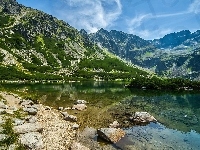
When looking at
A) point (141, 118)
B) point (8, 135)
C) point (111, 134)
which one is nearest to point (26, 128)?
point (8, 135)

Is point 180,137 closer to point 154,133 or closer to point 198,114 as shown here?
point 154,133

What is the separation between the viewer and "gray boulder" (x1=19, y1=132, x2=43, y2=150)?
25616mm

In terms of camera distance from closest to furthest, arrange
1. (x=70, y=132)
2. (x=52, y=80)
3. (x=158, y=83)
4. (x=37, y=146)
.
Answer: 1. (x=37, y=146)
2. (x=70, y=132)
3. (x=158, y=83)
4. (x=52, y=80)

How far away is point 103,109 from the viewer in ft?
192

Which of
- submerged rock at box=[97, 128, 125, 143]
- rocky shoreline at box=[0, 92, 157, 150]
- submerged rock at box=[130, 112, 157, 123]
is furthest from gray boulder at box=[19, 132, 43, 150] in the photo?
submerged rock at box=[130, 112, 157, 123]

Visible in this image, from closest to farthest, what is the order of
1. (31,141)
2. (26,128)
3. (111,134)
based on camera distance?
1. (31,141)
2. (26,128)
3. (111,134)

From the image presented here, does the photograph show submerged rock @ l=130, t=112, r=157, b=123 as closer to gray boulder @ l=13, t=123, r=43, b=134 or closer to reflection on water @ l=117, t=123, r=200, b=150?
reflection on water @ l=117, t=123, r=200, b=150

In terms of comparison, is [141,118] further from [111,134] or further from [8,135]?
[8,135]

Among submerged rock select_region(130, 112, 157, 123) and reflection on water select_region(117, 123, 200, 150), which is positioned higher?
submerged rock select_region(130, 112, 157, 123)

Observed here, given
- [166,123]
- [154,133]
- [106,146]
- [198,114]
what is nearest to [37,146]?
[106,146]

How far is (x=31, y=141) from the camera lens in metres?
26.4

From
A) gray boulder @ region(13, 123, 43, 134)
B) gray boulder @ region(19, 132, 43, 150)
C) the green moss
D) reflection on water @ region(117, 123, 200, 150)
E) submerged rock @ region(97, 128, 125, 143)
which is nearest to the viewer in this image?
the green moss

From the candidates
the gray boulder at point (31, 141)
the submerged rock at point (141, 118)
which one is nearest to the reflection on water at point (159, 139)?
the submerged rock at point (141, 118)

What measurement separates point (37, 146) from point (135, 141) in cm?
1552
